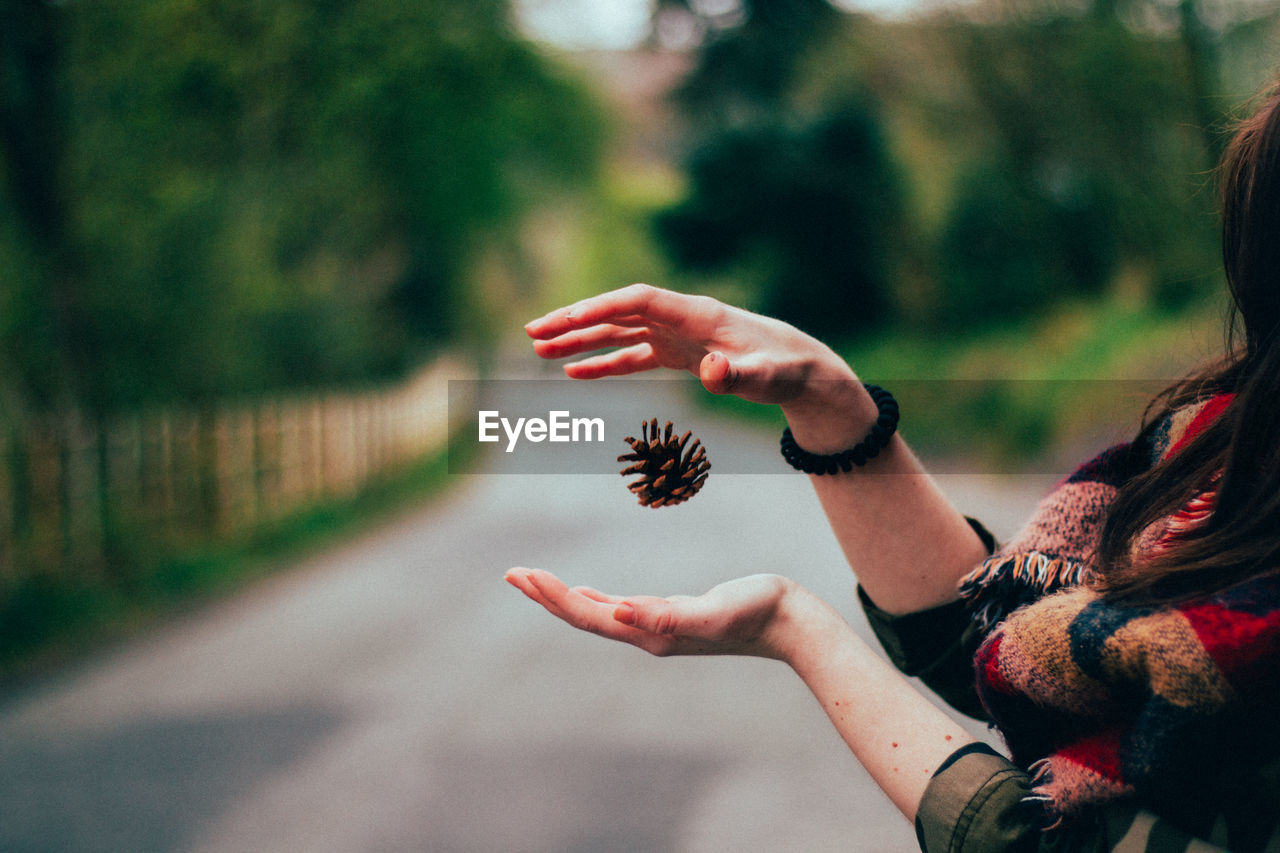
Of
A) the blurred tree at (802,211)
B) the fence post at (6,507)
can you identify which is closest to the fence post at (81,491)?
the fence post at (6,507)

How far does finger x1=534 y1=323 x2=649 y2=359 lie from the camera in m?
1.13

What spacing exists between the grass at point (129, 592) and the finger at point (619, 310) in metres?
5.00

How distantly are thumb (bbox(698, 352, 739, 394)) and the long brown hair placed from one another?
1.57 ft

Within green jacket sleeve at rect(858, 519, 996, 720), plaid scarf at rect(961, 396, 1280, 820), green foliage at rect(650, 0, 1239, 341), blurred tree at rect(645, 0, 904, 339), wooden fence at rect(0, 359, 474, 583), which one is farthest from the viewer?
blurred tree at rect(645, 0, 904, 339)

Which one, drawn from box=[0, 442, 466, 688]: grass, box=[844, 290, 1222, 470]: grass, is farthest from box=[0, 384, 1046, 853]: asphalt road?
box=[844, 290, 1222, 470]: grass

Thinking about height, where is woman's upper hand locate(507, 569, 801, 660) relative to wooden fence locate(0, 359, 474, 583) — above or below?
above

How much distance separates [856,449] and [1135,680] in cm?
44

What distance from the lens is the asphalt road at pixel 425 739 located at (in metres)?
3.27

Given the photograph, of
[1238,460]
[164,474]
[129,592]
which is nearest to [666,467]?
[1238,460]

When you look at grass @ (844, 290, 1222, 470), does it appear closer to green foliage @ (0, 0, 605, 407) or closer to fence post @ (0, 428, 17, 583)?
Answer: green foliage @ (0, 0, 605, 407)

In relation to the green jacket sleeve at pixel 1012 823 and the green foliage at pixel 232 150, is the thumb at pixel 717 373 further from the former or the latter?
the green foliage at pixel 232 150

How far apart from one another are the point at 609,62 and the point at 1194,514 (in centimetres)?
2185

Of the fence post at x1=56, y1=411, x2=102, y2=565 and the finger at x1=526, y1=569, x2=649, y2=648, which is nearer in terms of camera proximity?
the finger at x1=526, y1=569, x2=649, y2=648

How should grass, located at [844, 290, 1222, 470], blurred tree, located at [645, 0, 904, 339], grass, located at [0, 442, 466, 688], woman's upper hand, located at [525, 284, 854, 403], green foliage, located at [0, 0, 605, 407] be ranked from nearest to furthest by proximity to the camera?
woman's upper hand, located at [525, 284, 854, 403] < grass, located at [0, 442, 466, 688] < green foliage, located at [0, 0, 605, 407] < grass, located at [844, 290, 1222, 470] < blurred tree, located at [645, 0, 904, 339]
